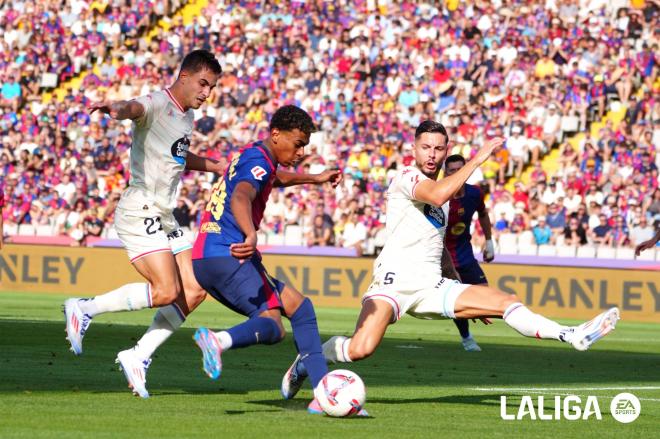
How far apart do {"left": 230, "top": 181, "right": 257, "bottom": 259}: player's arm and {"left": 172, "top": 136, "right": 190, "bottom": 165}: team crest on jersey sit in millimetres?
1609

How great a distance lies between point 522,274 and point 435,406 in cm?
1707

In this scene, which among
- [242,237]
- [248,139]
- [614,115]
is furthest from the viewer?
[248,139]

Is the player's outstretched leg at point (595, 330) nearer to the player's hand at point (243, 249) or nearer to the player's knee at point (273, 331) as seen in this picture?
the player's knee at point (273, 331)

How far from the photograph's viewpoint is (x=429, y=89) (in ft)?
110

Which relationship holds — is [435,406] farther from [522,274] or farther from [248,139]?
[248,139]

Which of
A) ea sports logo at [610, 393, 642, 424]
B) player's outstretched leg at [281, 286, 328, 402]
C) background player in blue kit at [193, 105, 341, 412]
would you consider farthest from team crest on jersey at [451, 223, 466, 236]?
player's outstretched leg at [281, 286, 328, 402]

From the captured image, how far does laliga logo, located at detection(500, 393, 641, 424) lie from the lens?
9.95 metres

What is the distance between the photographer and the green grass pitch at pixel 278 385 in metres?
8.80

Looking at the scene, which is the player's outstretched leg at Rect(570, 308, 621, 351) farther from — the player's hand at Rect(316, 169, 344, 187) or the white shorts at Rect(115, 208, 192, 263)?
the white shorts at Rect(115, 208, 192, 263)

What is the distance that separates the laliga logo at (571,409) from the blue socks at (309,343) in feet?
4.44

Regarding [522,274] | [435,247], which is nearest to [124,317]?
[522,274]

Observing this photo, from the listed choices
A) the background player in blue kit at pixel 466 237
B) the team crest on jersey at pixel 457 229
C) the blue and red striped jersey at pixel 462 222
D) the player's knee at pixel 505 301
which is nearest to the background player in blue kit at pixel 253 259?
the player's knee at pixel 505 301

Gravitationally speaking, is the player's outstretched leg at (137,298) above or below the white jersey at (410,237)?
below

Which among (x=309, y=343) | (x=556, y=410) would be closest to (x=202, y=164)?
(x=309, y=343)
